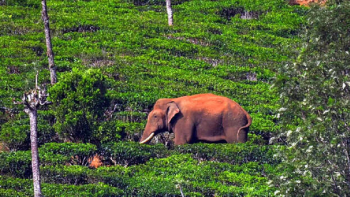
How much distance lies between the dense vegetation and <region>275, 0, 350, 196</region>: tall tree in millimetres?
243

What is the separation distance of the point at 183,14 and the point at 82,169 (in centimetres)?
2399

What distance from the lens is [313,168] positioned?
15.7m

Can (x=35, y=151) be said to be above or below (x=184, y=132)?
above

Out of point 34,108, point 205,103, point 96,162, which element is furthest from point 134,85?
point 34,108

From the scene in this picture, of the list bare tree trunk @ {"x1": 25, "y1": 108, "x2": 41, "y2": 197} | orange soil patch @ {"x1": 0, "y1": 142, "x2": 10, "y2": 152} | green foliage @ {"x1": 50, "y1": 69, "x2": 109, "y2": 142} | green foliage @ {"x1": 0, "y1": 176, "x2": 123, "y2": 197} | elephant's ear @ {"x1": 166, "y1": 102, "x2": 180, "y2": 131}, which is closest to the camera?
bare tree trunk @ {"x1": 25, "y1": 108, "x2": 41, "y2": 197}

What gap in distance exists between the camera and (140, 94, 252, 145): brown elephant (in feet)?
87.2

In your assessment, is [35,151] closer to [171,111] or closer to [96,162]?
[96,162]

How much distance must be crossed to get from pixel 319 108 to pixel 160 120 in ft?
36.3

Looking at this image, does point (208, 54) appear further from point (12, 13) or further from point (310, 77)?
point (310, 77)

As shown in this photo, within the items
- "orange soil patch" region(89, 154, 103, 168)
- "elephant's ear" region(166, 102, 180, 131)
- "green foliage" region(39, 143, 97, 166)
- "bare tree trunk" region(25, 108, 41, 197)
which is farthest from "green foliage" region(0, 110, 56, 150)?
"bare tree trunk" region(25, 108, 41, 197)

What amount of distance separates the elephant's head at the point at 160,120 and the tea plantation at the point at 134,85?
0.78m

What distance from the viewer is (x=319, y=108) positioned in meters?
16.1

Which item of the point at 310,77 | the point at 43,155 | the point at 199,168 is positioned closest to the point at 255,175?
the point at 199,168

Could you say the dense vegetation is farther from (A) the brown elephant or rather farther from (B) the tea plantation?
(A) the brown elephant
